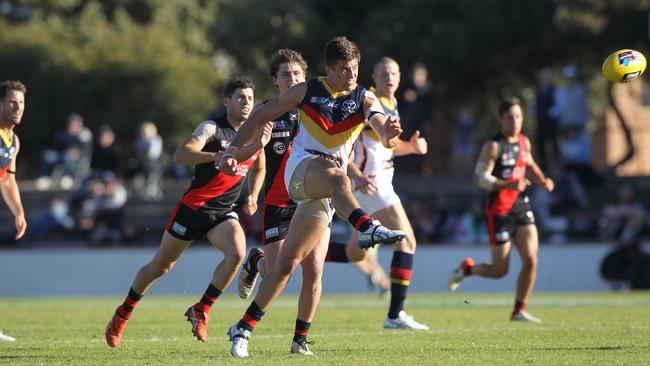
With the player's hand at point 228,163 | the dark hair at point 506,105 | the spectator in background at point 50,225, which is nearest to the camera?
the player's hand at point 228,163

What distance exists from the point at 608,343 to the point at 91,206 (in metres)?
17.2

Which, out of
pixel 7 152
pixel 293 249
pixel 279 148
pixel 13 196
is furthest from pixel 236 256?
pixel 7 152

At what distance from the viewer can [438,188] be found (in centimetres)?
2689

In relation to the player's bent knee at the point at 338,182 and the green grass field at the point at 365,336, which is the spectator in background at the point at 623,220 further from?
the player's bent knee at the point at 338,182

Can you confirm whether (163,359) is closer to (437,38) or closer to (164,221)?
(164,221)

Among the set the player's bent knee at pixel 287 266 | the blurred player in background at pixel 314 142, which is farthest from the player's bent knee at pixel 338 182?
the player's bent knee at pixel 287 266

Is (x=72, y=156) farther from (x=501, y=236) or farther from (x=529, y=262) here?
(x=529, y=262)

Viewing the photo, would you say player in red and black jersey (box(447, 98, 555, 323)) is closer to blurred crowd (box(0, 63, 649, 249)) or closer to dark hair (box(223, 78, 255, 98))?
dark hair (box(223, 78, 255, 98))

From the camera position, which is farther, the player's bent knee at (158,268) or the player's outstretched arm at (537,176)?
the player's outstretched arm at (537,176)

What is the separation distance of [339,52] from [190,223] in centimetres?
242

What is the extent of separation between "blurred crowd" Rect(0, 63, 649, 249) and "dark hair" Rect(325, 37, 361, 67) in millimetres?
12038

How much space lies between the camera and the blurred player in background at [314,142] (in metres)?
8.49

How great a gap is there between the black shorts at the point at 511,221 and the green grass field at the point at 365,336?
3.15 feet

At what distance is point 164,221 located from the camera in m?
26.5
